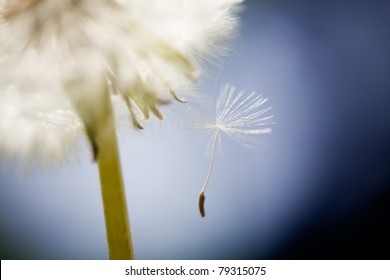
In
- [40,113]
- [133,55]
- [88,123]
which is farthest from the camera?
[40,113]

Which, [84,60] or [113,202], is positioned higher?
[84,60]

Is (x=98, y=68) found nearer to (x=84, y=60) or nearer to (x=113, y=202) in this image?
(x=84, y=60)

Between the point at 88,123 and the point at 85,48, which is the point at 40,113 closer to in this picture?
the point at 85,48

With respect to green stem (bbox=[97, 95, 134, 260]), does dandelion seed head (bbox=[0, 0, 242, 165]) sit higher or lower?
higher

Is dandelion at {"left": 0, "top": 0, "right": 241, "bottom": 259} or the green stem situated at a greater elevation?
dandelion at {"left": 0, "top": 0, "right": 241, "bottom": 259}

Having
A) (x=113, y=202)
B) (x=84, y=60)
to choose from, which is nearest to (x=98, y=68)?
(x=84, y=60)

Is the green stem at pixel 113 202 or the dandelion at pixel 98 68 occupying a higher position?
the dandelion at pixel 98 68

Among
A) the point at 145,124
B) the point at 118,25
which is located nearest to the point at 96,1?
the point at 118,25
